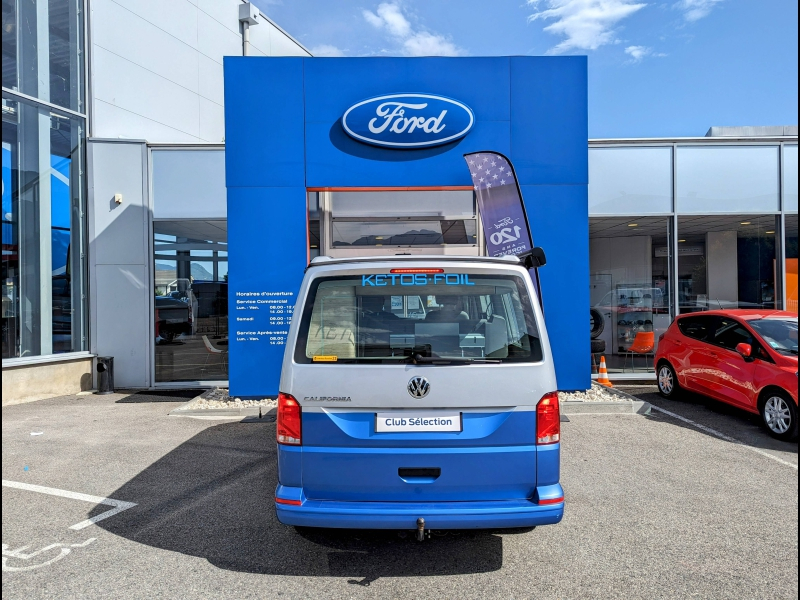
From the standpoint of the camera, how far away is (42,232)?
1010 cm


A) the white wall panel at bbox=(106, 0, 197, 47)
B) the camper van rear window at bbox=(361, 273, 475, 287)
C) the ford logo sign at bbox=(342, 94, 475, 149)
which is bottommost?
the camper van rear window at bbox=(361, 273, 475, 287)

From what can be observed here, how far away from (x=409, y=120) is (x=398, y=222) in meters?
1.70

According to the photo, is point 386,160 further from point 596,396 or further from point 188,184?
point 596,396

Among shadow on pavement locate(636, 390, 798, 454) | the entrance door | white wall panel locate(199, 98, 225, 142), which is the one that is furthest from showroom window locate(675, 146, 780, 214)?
white wall panel locate(199, 98, 225, 142)

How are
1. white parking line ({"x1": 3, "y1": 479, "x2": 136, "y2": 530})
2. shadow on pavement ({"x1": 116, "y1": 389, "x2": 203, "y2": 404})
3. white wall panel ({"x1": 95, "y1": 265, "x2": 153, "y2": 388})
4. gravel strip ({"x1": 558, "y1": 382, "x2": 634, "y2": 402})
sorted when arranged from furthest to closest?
white wall panel ({"x1": 95, "y1": 265, "x2": 153, "y2": 388}) → shadow on pavement ({"x1": 116, "y1": 389, "x2": 203, "y2": 404}) → gravel strip ({"x1": 558, "y1": 382, "x2": 634, "y2": 402}) → white parking line ({"x1": 3, "y1": 479, "x2": 136, "y2": 530})

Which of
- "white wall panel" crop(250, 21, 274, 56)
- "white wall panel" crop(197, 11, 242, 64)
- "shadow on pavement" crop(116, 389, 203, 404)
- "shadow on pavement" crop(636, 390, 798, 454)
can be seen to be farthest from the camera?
"white wall panel" crop(250, 21, 274, 56)

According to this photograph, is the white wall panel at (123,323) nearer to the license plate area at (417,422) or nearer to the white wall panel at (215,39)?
the white wall panel at (215,39)

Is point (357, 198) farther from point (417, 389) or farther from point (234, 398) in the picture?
point (417, 389)

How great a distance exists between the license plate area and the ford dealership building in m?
5.67

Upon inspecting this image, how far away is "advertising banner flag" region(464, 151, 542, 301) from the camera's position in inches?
331

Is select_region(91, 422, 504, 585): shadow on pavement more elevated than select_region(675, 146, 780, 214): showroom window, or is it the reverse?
select_region(675, 146, 780, 214): showroom window

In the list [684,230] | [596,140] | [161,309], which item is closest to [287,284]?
[161,309]

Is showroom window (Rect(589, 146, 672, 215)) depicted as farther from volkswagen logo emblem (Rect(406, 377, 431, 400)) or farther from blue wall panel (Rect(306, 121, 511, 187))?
volkswagen logo emblem (Rect(406, 377, 431, 400))

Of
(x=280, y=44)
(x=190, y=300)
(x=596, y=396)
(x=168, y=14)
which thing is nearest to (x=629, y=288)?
(x=596, y=396)
